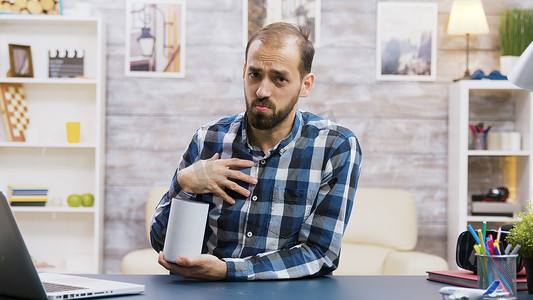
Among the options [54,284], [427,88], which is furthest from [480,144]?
[54,284]

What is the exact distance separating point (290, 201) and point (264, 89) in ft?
1.01

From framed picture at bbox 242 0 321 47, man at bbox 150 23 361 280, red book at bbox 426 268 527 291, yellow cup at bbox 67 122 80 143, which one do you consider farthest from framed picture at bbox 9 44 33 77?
red book at bbox 426 268 527 291

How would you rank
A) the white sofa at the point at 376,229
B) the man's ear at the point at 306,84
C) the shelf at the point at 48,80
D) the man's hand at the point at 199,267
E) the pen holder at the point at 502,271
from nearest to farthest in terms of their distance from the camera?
1. the pen holder at the point at 502,271
2. the man's hand at the point at 199,267
3. the man's ear at the point at 306,84
4. the white sofa at the point at 376,229
5. the shelf at the point at 48,80

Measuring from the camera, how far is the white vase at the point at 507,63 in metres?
3.83

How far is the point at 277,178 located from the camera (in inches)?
68.3

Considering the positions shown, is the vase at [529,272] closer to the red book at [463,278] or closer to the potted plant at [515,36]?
the red book at [463,278]

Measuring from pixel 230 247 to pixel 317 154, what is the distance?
0.34 m

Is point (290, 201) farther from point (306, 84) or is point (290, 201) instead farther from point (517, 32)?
point (517, 32)

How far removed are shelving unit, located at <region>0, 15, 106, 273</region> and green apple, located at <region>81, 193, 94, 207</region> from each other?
0.11 meters

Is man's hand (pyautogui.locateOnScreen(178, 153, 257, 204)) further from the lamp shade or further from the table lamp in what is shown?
the lamp shade

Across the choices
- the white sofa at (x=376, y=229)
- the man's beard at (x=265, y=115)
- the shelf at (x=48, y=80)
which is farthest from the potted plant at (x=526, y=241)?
the shelf at (x=48, y=80)

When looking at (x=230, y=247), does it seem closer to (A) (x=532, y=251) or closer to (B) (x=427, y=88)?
(A) (x=532, y=251)

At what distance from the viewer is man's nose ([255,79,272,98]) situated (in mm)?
1616

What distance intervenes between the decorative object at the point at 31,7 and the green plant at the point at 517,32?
2.61 metres
